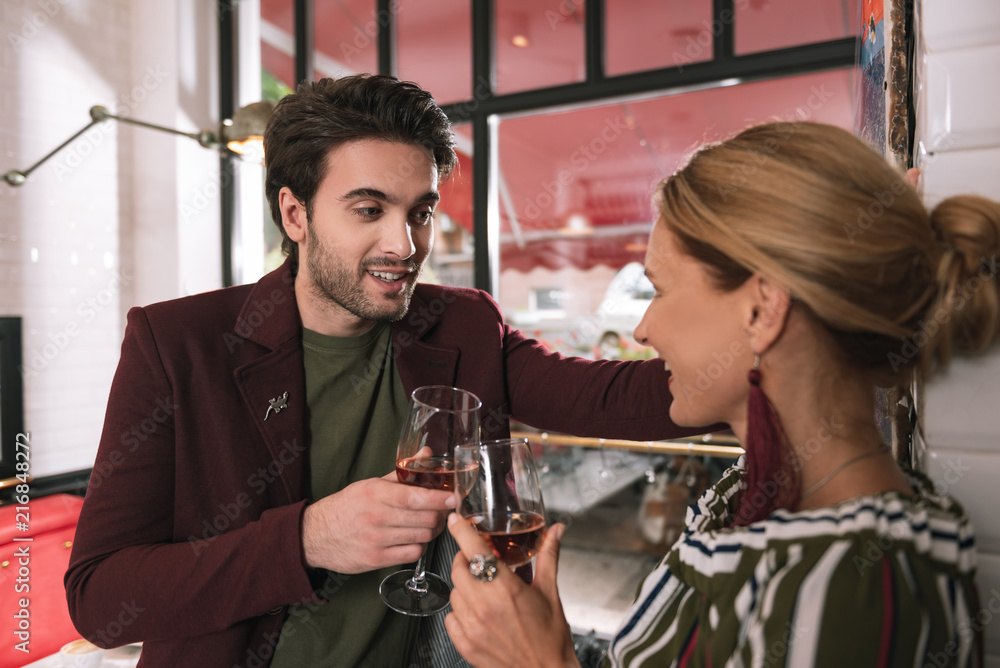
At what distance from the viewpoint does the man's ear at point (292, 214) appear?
1.69 metres

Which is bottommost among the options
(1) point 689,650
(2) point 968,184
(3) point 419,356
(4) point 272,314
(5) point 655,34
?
(1) point 689,650

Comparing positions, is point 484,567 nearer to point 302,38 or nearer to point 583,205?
point 302,38

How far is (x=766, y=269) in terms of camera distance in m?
0.88

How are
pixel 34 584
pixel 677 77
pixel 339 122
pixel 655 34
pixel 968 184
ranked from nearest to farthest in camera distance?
pixel 968 184, pixel 339 122, pixel 34 584, pixel 677 77, pixel 655 34

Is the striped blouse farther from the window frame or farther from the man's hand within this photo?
the window frame

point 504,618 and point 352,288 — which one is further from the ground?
point 352,288

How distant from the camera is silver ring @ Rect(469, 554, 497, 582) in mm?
917

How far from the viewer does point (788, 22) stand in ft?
9.57

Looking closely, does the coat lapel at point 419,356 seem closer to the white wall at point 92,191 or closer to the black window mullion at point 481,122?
the black window mullion at point 481,122

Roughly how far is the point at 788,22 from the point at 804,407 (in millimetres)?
2560

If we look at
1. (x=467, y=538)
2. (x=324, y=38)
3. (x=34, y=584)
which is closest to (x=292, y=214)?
(x=467, y=538)

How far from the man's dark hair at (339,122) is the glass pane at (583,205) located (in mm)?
4047

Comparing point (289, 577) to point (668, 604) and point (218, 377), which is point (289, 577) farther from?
point (668, 604)

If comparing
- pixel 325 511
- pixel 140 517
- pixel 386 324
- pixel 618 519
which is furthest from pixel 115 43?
pixel 618 519
